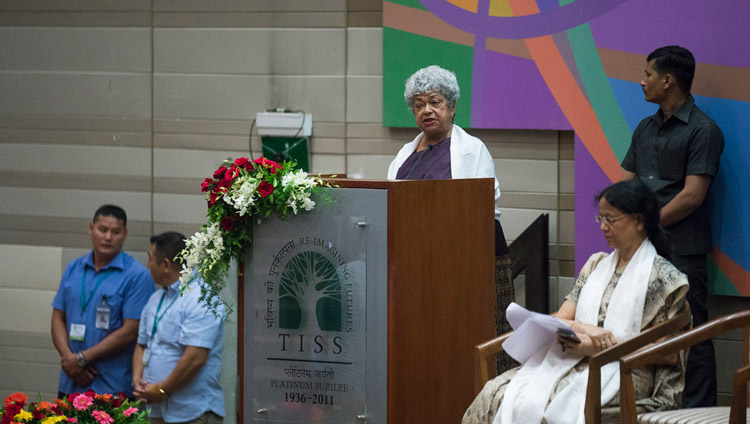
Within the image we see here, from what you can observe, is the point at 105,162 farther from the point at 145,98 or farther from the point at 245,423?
the point at 245,423

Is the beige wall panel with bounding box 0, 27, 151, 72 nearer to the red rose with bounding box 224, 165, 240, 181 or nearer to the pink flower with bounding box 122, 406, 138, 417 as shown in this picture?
the red rose with bounding box 224, 165, 240, 181

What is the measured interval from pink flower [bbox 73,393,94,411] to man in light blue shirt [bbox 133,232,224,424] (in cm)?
151

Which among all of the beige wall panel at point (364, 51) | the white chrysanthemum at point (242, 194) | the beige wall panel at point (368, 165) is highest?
the beige wall panel at point (364, 51)

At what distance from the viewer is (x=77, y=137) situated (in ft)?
21.1

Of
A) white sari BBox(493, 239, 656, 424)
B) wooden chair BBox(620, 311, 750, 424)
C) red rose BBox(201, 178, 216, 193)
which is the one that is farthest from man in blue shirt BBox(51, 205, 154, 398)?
wooden chair BBox(620, 311, 750, 424)

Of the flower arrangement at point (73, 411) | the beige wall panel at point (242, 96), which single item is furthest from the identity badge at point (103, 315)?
the flower arrangement at point (73, 411)

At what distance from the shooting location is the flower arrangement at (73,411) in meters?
3.43

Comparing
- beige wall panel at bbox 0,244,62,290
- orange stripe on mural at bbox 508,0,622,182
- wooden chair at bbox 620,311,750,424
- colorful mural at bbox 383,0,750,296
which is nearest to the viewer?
wooden chair at bbox 620,311,750,424

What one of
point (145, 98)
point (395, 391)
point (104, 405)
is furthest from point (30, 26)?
point (395, 391)

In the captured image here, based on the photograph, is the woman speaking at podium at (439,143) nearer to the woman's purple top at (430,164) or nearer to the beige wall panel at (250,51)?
the woman's purple top at (430,164)

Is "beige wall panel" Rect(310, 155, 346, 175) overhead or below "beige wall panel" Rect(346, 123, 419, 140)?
below

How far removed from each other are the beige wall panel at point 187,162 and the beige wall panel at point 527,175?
5.51 feet

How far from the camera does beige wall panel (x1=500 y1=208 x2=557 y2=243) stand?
17.5 feet

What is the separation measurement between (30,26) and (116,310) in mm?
2068
